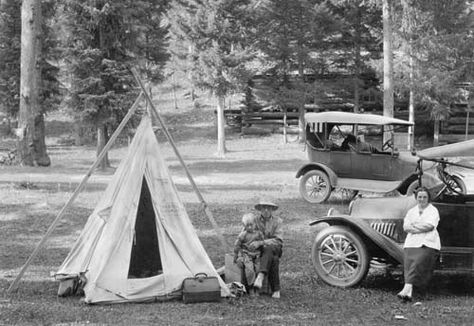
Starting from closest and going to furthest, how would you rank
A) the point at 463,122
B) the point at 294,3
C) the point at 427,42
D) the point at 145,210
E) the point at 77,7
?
the point at 145,210 → the point at 77,7 → the point at 427,42 → the point at 294,3 → the point at 463,122

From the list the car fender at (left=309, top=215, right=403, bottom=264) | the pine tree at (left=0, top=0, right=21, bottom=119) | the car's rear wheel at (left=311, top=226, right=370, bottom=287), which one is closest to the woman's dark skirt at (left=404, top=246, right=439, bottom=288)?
the car fender at (left=309, top=215, right=403, bottom=264)

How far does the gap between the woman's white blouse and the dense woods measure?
14466 mm

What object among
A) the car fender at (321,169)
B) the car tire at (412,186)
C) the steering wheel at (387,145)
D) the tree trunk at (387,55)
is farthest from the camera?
the tree trunk at (387,55)

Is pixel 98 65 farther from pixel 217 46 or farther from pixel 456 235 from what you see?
pixel 456 235

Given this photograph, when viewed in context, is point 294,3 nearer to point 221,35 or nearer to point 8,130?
point 221,35

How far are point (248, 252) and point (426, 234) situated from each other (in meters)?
2.10

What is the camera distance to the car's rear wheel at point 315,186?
46.8 ft

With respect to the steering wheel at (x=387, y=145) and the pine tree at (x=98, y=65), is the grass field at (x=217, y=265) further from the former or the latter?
the pine tree at (x=98, y=65)

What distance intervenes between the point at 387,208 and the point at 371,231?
55 cm

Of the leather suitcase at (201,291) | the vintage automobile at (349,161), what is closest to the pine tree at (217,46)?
the vintage automobile at (349,161)

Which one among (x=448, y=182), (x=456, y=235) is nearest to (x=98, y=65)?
(x=448, y=182)

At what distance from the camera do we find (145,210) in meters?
7.52

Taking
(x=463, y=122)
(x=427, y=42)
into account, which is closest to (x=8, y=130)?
(x=427, y=42)

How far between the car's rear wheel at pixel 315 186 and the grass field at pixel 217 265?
25 cm
